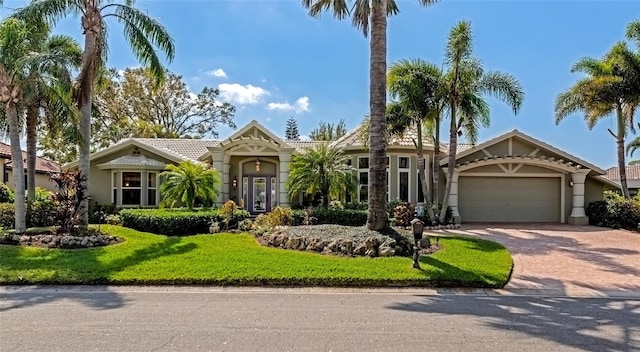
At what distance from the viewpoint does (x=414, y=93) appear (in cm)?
1631

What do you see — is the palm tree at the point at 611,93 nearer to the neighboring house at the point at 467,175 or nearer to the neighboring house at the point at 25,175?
the neighboring house at the point at 467,175

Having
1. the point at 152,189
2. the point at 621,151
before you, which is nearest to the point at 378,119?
the point at 621,151

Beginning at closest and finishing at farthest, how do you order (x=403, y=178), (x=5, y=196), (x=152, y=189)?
(x=403, y=178) → (x=5, y=196) → (x=152, y=189)

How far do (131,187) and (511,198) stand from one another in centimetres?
1956

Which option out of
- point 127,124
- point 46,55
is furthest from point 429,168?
point 127,124

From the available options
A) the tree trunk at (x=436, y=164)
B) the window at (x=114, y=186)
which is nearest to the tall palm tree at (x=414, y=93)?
the tree trunk at (x=436, y=164)

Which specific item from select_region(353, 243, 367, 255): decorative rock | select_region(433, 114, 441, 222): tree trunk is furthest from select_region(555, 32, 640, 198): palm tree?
select_region(353, 243, 367, 255): decorative rock

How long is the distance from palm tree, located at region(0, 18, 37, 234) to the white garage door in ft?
59.0

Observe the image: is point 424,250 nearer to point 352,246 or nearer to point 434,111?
point 352,246

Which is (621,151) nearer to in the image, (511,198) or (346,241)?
(511,198)

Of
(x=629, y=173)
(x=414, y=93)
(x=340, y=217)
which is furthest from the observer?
(x=629, y=173)

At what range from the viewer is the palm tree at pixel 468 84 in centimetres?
1648

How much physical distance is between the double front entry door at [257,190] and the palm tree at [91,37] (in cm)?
859

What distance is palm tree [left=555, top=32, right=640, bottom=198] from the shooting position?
59.9 feet
